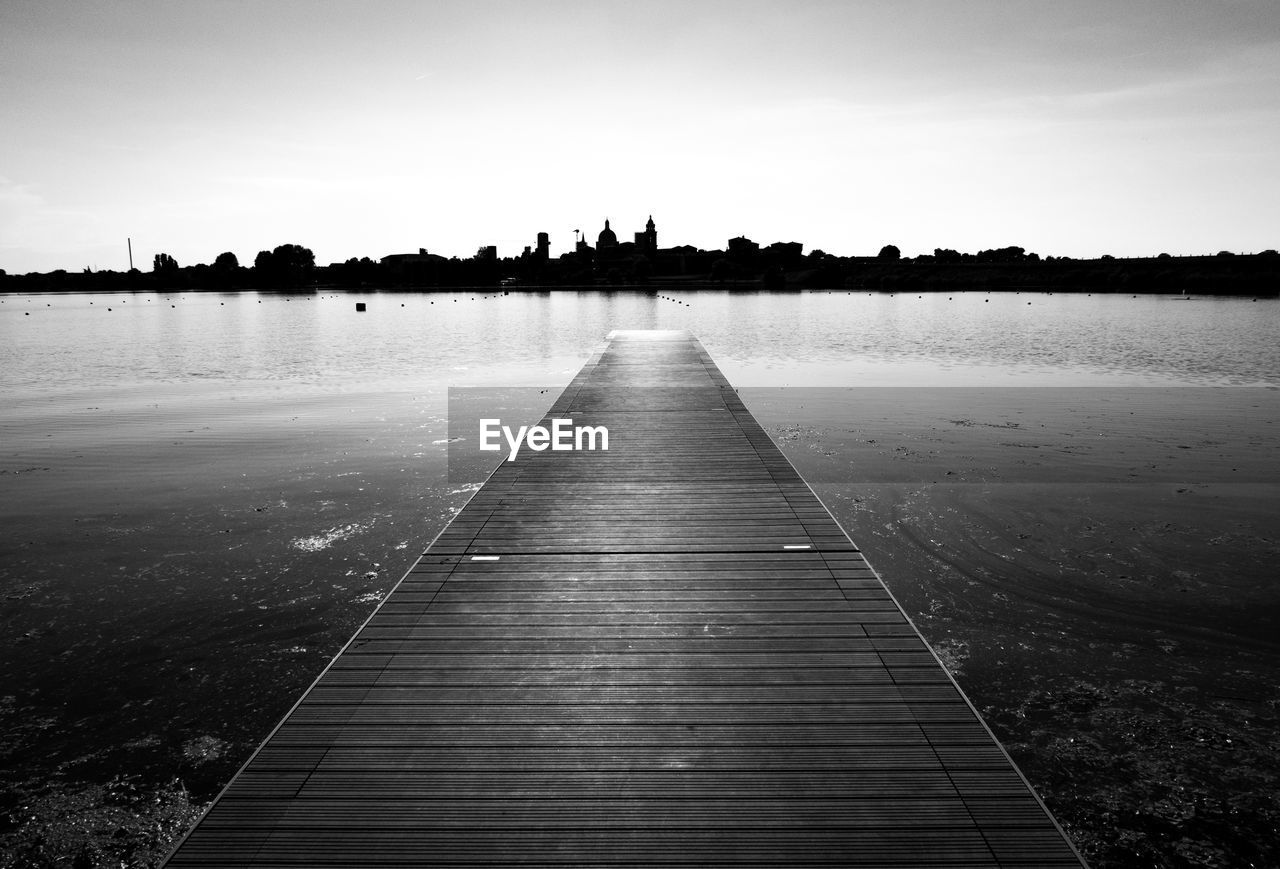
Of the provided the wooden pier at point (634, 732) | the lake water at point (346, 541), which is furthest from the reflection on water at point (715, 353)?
the wooden pier at point (634, 732)

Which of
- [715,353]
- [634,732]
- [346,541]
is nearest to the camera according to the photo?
[634,732]

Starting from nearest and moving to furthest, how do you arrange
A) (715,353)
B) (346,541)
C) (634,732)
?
(634,732)
(346,541)
(715,353)

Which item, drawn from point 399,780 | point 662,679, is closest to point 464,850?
point 399,780

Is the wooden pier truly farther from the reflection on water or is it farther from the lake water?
the reflection on water

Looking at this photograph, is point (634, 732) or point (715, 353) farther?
point (715, 353)

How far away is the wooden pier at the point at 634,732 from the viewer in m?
2.89

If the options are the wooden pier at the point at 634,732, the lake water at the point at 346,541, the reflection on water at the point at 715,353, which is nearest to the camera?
the wooden pier at the point at 634,732

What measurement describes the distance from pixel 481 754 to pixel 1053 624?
242 inches

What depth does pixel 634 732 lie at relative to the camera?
3.61m

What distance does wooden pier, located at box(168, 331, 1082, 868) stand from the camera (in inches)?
114

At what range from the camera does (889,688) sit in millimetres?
3988

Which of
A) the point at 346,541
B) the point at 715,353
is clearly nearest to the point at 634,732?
the point at 346,541

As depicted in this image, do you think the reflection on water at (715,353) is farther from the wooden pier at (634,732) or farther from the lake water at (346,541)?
the wooden pier at (634,732)

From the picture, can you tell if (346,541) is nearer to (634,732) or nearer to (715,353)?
(634,732)
